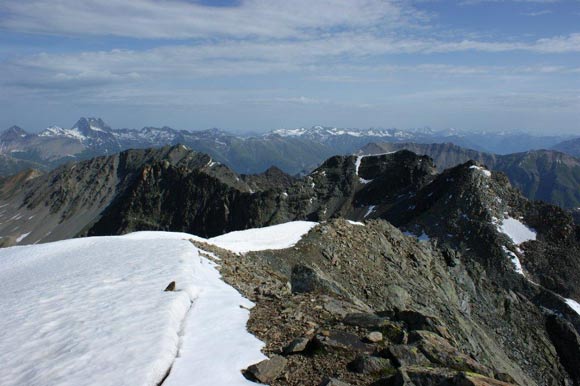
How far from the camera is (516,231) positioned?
3410 inches

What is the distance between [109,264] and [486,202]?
84.9 m

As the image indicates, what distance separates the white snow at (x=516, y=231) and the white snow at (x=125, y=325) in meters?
78.2

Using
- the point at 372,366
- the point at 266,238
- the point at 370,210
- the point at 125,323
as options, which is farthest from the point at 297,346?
the point at 370,210

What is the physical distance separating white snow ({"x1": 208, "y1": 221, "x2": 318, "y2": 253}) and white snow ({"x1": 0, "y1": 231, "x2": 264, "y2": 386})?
9.61 meters

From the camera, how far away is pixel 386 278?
120 ft

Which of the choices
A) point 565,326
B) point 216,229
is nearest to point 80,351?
point 565,326

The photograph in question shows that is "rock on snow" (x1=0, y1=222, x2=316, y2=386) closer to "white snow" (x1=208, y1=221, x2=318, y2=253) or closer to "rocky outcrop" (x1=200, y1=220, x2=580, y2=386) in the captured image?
"rocky outcrop" (x1=200, y1=220, x2=580, y2=386)

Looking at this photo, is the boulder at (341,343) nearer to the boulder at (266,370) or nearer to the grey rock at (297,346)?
the grey rock at (297,346)

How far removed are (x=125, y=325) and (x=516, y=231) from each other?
88920mm

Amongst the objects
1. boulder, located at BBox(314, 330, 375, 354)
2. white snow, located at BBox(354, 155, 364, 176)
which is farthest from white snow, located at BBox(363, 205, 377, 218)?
boulder, located at BBox(314, 330, 375, 354)

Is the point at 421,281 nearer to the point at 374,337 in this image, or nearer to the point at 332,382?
the point at 374,337

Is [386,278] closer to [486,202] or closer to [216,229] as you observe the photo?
[486,202]

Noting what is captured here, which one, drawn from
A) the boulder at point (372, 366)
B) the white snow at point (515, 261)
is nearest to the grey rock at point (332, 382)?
the boulder at point (372, 366)

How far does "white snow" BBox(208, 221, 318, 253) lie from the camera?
1342 inches
